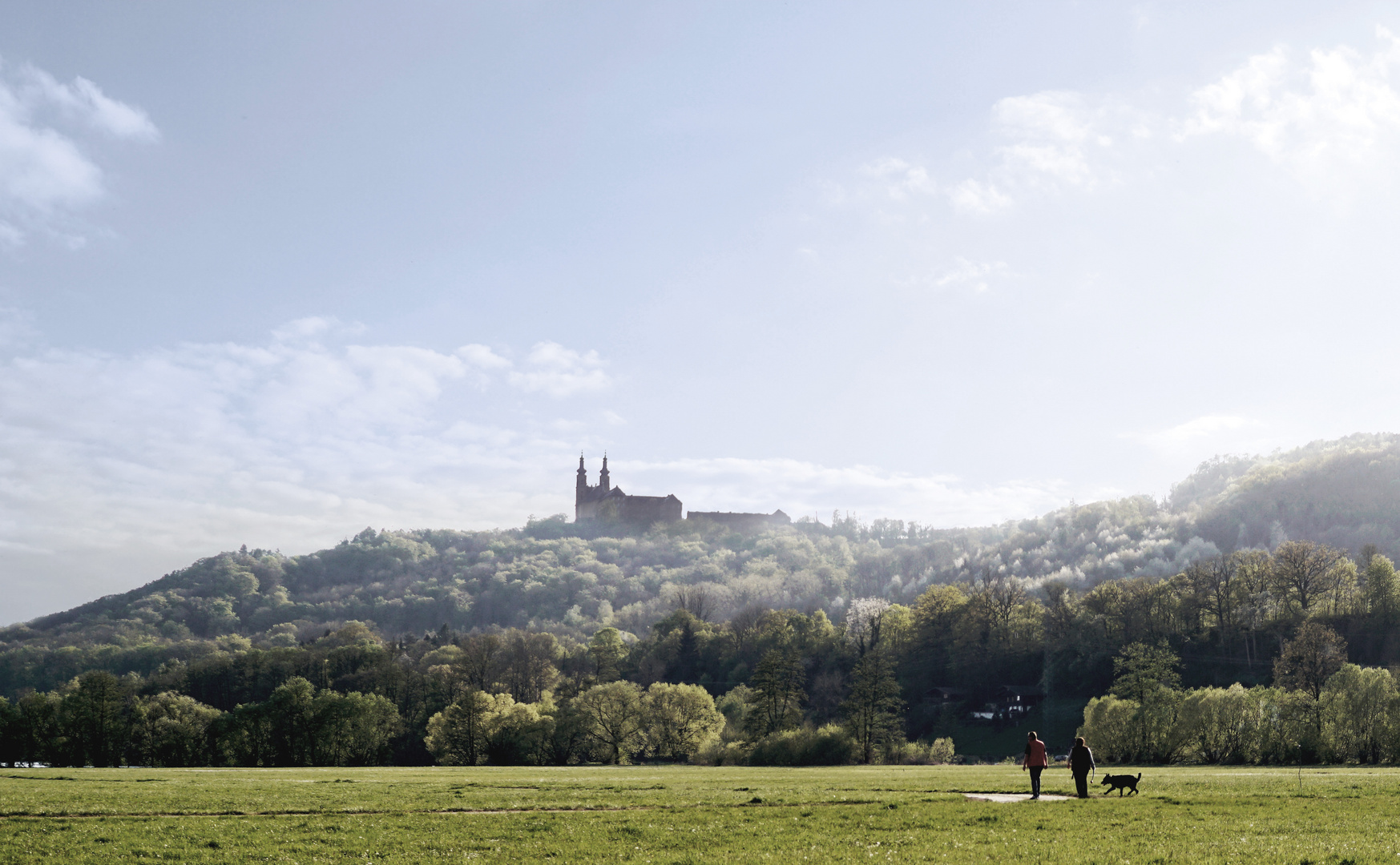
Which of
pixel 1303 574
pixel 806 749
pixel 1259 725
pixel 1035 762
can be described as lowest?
pixel 806 749

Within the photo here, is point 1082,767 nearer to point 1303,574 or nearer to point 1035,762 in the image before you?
point 1035,762

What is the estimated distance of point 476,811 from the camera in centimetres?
2734

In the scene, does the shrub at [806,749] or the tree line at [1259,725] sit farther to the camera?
the shrub at [806,749]

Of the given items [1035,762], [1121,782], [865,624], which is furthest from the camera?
[865,624]

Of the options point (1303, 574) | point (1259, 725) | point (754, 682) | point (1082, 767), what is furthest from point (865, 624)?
point (1082, 767)

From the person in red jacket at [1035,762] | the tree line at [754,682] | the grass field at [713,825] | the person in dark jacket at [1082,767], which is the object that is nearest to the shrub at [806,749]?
the tree line at [754,682]

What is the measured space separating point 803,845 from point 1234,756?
59954 millimetres

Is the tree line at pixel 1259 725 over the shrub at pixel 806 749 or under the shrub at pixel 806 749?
over

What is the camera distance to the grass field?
59.9ft

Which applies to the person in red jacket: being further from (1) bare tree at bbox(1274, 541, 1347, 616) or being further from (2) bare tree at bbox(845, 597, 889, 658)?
(1) bare tree at bbox(1274, 541, 1347, 616)

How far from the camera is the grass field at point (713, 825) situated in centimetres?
1827

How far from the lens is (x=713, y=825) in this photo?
22891 mm

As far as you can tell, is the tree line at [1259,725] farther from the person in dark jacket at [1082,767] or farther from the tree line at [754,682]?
the person in dark jacket at [1082,767]

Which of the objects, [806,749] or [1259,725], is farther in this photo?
[806,749]
